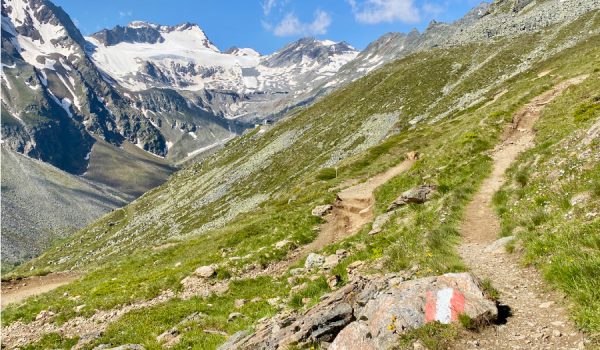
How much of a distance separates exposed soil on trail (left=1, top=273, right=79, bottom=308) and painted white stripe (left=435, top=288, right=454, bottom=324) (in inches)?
1551

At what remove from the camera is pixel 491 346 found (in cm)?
866

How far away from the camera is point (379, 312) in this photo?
33.2ft

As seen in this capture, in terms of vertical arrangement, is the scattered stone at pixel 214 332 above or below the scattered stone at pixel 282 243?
below

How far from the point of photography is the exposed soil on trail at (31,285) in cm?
3866

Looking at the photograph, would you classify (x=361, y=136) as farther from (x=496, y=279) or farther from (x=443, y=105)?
(x=496, y=279)

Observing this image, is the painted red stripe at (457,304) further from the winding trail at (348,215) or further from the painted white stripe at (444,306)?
the winding trail at (348,215)

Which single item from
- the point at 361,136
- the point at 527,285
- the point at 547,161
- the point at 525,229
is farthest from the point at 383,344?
the point at 361,136

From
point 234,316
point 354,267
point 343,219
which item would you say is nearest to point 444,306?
point 354,267

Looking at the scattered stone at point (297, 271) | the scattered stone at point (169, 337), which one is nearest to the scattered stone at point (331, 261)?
the scattered stone at point (297, 271)

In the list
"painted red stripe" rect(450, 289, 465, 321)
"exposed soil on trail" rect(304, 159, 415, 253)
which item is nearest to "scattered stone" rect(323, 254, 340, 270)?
"exposed soil on trail" rect(304, 159, 415, 253)

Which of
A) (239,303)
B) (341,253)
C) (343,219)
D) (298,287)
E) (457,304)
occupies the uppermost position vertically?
(457,304)

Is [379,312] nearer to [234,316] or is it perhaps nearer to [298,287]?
[298,287]

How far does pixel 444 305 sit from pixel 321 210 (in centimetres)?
2525

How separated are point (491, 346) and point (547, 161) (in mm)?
13735
